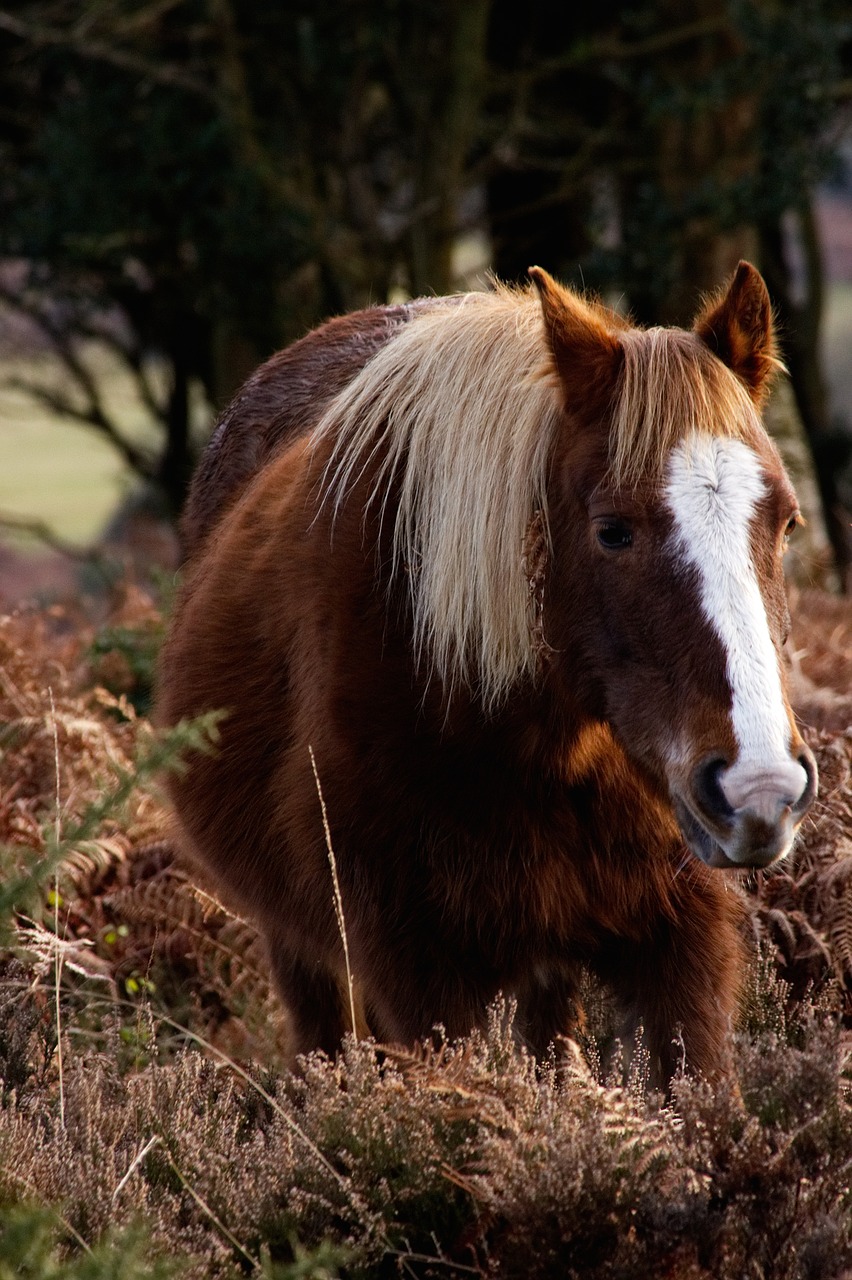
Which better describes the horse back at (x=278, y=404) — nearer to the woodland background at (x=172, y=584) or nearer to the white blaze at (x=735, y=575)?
the woodland background at (x=172, y=584)

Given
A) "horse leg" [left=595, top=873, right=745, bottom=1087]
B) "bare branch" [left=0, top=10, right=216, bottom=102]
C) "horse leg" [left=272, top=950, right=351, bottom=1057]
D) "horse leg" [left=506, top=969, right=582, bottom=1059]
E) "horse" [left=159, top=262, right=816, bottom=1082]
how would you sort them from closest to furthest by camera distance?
1. "horse" [left=159, top=262, right=816, bottom=1082]
2. "horse leg" [left=595, top=873, right=745, bottom=1087]
3. "horse leg" [left=506, top=969, right=582, bottom=1059]
4. "horse leg" [left=272, top=950, right=351, bottom=1057]
5. "bare branch" [left=0, top=10, right=216, bottom=102]

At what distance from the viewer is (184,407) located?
12125 mm

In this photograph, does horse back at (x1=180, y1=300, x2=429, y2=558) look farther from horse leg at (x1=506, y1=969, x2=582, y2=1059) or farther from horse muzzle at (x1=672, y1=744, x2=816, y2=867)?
horse muzzle at (x1=672, y1=744, x2=816, y2=867)

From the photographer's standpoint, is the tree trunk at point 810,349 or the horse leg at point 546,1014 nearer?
the horse leg at point 546,1014

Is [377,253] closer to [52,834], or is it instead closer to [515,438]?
[515,438]

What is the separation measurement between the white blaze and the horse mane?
63mm

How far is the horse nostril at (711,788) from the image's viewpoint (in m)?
2.45

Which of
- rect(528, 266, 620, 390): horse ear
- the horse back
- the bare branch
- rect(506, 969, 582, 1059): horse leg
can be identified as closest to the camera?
rect(528, 266, 620, 390): horse ear

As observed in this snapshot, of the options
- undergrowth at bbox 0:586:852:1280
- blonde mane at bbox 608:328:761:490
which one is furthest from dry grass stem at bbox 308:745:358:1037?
blonde mane at bbox 608:328:761:490

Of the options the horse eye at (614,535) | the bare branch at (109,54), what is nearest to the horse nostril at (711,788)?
the horse eye at (614,535)

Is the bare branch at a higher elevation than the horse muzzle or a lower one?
higher

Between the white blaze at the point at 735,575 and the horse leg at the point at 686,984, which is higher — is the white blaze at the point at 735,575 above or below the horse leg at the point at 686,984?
above

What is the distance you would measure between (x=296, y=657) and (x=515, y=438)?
30.5 inches

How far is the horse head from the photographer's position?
246 cm
